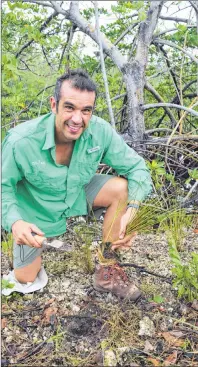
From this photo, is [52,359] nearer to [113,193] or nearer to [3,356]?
[3,356]

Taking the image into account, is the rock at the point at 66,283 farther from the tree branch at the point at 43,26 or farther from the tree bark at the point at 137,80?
the tree branch at the point at 43,26

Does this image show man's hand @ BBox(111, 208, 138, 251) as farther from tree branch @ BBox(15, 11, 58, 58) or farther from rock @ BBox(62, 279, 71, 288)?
tree branch @ BBox(15, 11, 58, 58)

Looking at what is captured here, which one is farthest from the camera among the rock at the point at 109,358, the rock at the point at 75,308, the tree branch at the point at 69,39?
the tree branch at the point at 69,39

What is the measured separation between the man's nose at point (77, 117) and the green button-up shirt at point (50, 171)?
0.15 metres

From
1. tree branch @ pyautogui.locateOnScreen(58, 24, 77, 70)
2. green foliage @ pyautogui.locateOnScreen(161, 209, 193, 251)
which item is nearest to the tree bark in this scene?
tree branch @ pyautogui.locateOnScreen(58, 24, 77, 70)

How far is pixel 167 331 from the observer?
6.95 feet

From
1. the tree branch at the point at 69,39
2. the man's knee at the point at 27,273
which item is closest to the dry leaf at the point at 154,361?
the man's knee at the point at 27,273

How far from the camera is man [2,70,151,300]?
2.14m

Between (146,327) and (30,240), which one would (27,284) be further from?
(146,327)

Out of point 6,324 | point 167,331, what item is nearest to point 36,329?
point 6,324

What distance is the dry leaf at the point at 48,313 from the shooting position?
7.14ft

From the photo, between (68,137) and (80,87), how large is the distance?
26 centimetres

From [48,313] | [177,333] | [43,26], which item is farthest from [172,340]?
[43,26]

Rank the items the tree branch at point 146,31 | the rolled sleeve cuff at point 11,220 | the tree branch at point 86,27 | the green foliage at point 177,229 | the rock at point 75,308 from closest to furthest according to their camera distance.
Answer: the rolled sleeve cuff at point 11,220 → the rock at point 75,308 → the green foliage at point 177,229 → the tree branch at point 146,31 → the tree branch at point 86,27
